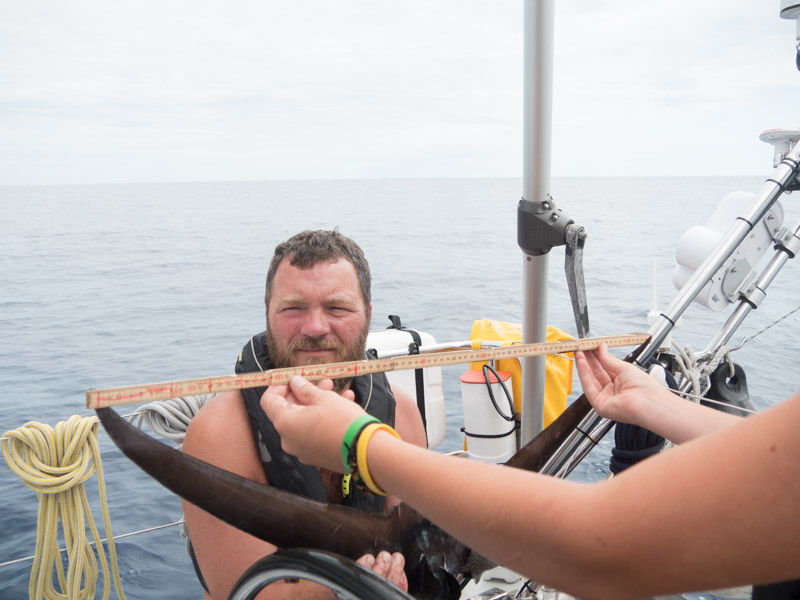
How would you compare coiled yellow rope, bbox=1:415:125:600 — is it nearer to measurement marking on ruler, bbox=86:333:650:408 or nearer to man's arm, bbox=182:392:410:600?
man's arm, bbox=182:392:410:600

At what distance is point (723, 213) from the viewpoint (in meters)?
4.15

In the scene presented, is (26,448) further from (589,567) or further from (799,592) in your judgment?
(799,592)

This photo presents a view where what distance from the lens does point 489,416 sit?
3852mm

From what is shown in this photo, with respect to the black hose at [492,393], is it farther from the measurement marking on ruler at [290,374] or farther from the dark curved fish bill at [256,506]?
the dark curved fish bill at [256,506]

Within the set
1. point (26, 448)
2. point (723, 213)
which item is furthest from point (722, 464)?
point (723, 213)

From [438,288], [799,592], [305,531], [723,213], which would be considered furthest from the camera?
[438,288]

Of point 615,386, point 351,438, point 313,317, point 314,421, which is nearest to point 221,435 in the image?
point 313,317

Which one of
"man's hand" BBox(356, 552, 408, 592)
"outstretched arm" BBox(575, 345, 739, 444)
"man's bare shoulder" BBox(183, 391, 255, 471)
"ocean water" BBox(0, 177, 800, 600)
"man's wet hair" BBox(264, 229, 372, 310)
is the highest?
"man's wet hair" BBox(264, 229, 372, 310)

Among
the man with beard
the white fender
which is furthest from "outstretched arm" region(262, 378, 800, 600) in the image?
the white fender

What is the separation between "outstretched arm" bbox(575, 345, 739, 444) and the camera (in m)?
1.51

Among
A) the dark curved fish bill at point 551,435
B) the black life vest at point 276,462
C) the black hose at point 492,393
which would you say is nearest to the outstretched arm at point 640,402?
the dark curved fish bill at point 551,435

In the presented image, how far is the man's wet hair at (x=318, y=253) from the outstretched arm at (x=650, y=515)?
154 cm

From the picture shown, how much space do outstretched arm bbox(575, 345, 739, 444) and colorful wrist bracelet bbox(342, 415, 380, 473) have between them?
893mm

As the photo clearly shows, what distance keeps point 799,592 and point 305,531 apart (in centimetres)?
99
